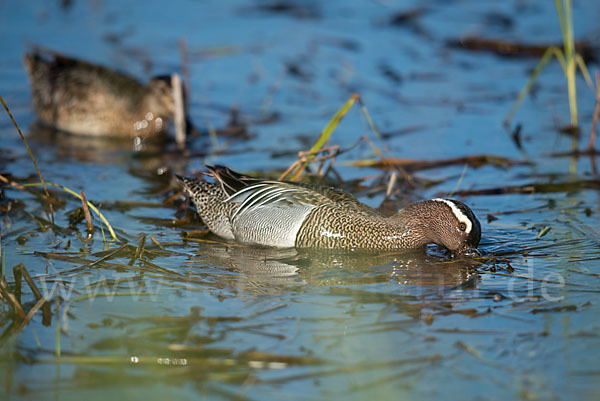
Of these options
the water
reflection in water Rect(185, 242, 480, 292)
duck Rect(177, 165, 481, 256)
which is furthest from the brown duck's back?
reflection in water Rect(185, 242, 480, 292)

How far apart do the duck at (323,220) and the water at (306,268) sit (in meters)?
0.16

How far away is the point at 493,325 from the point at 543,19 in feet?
35.7

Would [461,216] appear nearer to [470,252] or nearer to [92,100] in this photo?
[470,252]

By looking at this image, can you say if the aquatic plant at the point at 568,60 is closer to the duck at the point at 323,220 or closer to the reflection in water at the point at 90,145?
the duck at the point at 323,220

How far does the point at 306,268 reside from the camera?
6.34 meters

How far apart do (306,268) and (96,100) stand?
5.79 metres

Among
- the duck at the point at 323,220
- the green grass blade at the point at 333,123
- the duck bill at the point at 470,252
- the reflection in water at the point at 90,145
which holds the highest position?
the green grass blade at the point at 333,123

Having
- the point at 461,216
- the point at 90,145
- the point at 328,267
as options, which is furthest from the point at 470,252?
the point at 90,145

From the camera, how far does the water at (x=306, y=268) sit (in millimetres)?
4480

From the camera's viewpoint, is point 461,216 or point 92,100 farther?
point 92,100

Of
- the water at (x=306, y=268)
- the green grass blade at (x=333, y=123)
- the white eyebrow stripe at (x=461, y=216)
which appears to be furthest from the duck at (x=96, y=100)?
the white eyebrow stripe at (x=461, y=216)

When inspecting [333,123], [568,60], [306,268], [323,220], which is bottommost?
[306,268]

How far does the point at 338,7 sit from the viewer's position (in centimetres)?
1565

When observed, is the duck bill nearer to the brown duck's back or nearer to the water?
the water
